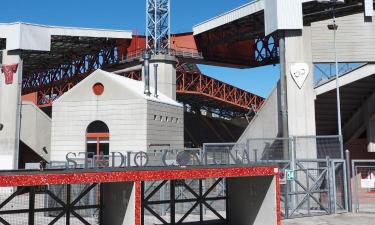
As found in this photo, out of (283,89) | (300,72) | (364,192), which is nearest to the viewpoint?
(364,192)

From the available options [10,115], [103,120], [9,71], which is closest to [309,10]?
[103,120]

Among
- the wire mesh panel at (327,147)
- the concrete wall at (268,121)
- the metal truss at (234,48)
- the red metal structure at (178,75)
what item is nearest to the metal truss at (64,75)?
the red metal structure at (178,75)

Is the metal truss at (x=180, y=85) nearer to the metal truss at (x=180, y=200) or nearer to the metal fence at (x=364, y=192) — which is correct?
the metal fence at (x=364, y=192)

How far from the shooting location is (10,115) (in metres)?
47.1

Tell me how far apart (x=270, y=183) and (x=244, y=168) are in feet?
4.66

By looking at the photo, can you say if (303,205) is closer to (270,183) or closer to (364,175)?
(270,183)

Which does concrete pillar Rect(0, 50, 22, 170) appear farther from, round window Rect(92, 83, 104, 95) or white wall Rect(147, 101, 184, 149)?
white wall Rect(147, 101, 184, 149)

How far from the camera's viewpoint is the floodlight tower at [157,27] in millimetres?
57062

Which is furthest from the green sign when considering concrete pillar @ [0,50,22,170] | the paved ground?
concrete pillar @ [0,50,22,170]

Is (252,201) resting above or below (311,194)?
above

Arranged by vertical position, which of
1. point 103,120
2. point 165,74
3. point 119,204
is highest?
point 165,74

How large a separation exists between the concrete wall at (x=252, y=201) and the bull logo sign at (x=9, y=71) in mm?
35810

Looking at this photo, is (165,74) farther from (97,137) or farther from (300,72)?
(300,72)

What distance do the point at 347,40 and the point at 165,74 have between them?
23176 millimetres
